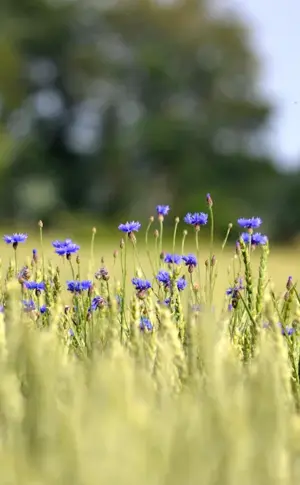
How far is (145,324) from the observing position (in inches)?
126

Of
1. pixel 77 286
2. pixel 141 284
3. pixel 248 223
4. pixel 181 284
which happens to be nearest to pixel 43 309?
pixel 77 286

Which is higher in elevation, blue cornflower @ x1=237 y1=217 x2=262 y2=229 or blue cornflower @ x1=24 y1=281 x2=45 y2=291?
blue cornflower @ x1=237 y1=217 x2=262 y2=229

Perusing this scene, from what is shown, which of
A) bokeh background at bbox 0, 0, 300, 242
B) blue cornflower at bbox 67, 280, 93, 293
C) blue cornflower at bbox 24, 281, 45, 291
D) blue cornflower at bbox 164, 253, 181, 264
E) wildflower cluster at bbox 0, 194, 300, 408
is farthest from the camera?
bokeh background at bbox 0, 0, 300, 242

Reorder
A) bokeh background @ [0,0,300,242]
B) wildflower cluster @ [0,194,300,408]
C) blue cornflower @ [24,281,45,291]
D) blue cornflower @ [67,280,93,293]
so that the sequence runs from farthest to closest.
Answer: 1. bokeh background @ [0,0,300,242]
2. blue cornflower @ [24,281,45,291]
3. blue cornflower @ [67,280,93,293]
4. wildflower cluster @ [0,194,300,408]

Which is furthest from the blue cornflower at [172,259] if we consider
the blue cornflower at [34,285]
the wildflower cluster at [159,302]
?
the blue cornflower at [34,285]

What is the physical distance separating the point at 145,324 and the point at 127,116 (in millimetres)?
26261

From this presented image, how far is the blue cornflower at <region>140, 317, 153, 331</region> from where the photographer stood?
10.2ft

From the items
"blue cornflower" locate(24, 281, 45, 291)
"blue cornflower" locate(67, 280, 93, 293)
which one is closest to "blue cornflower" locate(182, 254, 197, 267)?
"blue cornflower" locate(67, 280, 93, 293)

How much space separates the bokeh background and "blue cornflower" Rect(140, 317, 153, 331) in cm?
2291

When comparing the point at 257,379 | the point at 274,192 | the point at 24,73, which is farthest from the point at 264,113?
the point at 257,379

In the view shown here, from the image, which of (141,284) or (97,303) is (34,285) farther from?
(141,284)

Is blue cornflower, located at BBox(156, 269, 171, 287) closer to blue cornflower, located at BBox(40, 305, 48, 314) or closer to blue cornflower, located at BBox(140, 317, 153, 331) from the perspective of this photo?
blue cornflower, located at BBox(140, 317, 153, 331)

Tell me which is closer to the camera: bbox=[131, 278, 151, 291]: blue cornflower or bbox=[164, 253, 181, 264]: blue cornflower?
bbox=[131, 278, 151, 291]: blue cornflower

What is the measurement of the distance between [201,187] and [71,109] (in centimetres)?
502
